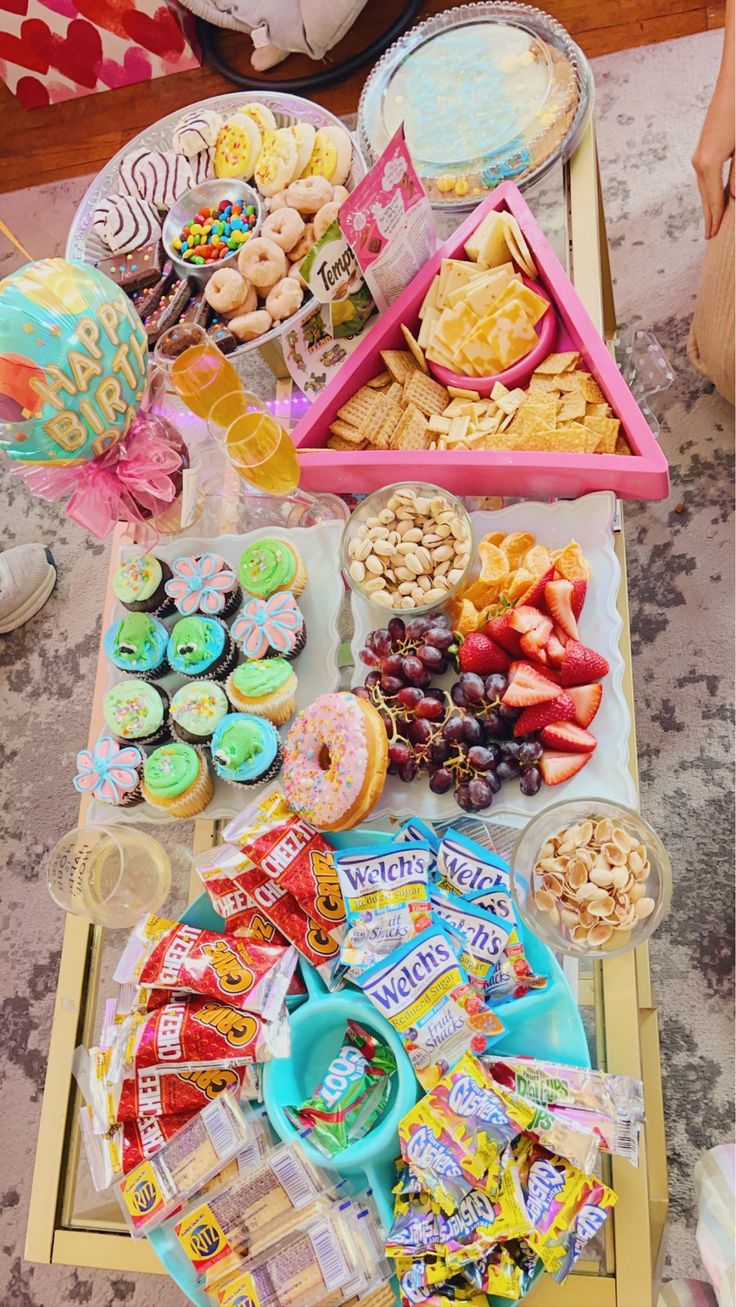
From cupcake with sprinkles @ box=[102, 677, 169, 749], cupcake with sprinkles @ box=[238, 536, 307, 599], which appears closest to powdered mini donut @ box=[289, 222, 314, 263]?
cupcake with sprinkles @ box=[238, 536, 307, 599]

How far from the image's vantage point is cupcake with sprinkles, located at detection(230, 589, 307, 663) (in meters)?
1.28

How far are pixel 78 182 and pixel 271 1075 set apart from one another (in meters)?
2.78

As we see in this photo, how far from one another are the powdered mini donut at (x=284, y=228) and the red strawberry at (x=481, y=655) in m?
0.74

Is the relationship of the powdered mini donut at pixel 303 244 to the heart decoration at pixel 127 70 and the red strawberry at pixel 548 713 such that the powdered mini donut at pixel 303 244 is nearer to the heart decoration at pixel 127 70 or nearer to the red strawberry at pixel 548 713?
the red strawberry at pixel 548 713

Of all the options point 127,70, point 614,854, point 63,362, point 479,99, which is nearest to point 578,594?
point 614,854

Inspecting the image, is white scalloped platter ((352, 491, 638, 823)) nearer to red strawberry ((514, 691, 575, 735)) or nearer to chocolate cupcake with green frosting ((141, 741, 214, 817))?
red strawberry ((514, 691, 575, 735))

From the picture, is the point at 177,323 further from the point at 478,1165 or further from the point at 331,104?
the point at 331,104

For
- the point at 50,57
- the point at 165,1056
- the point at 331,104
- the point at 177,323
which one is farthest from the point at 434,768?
the point at 50,57

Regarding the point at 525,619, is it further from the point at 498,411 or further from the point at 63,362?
the point at 63,362

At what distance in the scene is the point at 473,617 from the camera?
123cm

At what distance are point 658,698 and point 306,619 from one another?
89 cm

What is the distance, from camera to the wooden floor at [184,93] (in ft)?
8.30

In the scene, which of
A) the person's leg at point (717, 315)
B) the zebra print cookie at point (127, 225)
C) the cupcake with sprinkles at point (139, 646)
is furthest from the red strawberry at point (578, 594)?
the zebra print cookie at point (127, 225)

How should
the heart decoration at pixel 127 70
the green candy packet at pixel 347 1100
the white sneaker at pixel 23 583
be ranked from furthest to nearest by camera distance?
the heart decoration at pixel 127 70
the white sneaker at pixel 23 583
the green candy packet at pixel 347 1100
